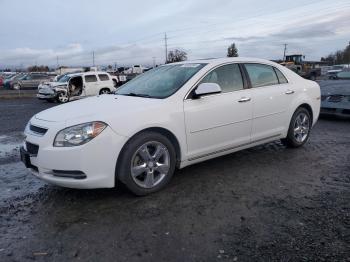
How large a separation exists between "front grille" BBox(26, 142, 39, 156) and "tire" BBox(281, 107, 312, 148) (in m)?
4.01

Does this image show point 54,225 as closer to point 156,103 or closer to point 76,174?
point 76,174

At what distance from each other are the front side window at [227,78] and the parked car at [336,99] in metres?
5.27

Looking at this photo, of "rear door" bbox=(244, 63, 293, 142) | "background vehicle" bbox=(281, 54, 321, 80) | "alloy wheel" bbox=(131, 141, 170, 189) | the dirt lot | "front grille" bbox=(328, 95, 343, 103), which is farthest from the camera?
"background vehicle" bbox=(281, 54, 321, 80)

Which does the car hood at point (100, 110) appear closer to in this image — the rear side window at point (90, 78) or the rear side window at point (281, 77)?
the rear side window at point (281, 77)

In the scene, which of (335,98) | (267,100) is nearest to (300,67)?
(335,98)

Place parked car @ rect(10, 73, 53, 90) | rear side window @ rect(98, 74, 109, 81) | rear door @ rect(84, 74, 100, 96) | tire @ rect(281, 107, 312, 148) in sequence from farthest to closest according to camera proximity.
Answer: parked car @ rect(10, 73, 53, 90)
rear side window @ rect(98, 74, 109, 81)
rear door @ rect(84, 74, 100, 96)
tire @ rect(281, 107, 312, 148)

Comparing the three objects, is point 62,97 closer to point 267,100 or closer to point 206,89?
point 267,100

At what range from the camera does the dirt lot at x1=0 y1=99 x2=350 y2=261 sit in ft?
9.99

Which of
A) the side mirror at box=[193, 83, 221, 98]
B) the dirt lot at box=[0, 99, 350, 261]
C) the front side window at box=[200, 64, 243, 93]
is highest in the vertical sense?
the front side window at box=[200, 64, 243, 93]

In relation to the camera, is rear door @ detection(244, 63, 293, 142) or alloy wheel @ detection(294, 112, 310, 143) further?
alloy wheel @ detection(294, 112, 310, 143)

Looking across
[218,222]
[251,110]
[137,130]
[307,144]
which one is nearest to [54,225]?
[137,130]

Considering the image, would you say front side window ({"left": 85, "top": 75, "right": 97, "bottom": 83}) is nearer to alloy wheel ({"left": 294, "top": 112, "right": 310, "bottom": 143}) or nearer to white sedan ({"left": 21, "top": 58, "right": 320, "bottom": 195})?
white sedan ({"left": 21, "top": 58, "right": 320, "bottom": 195})

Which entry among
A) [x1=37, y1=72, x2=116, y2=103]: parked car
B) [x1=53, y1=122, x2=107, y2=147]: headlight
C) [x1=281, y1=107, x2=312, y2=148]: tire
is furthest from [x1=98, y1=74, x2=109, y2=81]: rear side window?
[x1=53, y1=122, x2=107, y2=147]: headlight

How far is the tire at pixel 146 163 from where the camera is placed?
13.2 ft
